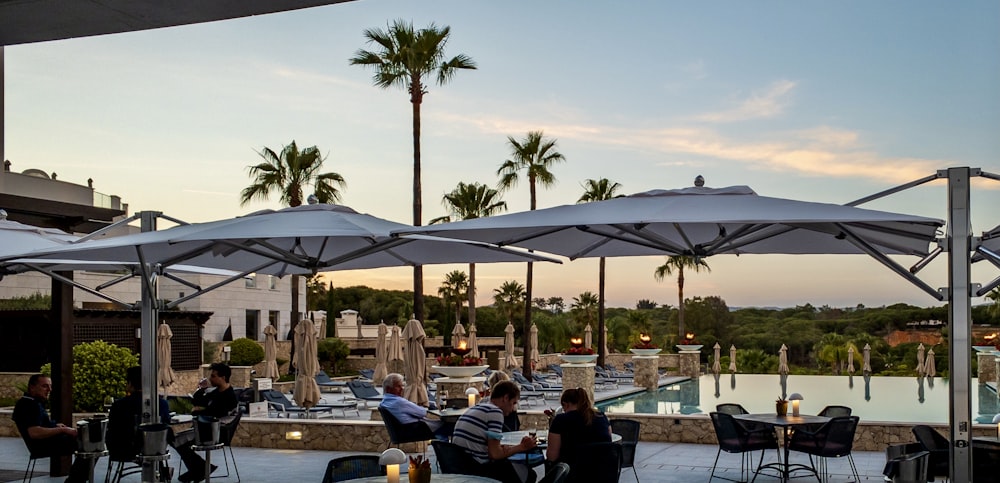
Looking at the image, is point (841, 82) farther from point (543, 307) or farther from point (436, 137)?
point (543, 307)

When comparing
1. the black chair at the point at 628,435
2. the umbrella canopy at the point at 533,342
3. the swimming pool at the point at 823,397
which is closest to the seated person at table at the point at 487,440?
the black chair at the point at 628,435

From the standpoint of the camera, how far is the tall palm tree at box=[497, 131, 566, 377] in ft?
112

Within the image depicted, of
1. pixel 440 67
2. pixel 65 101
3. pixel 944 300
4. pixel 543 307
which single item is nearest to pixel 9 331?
pixel 65 101

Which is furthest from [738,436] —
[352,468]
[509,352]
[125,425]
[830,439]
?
[509,352]

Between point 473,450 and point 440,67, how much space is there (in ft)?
64.8

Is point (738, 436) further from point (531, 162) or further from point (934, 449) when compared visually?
point (531, 162)

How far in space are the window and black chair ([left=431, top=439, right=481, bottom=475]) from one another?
123 ft

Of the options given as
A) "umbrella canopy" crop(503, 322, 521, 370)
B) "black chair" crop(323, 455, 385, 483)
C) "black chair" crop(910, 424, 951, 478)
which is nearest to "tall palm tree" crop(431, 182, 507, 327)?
"umbrella canopy" crop(503, 322, 521, 370)

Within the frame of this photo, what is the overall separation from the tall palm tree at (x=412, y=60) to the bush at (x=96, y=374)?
9488mm

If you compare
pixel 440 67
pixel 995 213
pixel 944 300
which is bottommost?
pixel 944 300

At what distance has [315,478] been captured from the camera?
1096 cm

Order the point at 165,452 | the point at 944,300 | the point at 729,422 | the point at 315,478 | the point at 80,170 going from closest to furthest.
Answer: the point at 944,300, the point at 165,452, the point at 729,422, the point at 315,478, the point at 80,170

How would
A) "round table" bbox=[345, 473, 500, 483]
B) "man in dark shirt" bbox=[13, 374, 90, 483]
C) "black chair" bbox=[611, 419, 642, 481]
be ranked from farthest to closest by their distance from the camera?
1. "man in dark shirt" bbox=[13, 374, 90, 483]
2. "black chair" bbox=[611, 419, 642, 481]
3. "round table" bbox=[345, 473, 500, 483]

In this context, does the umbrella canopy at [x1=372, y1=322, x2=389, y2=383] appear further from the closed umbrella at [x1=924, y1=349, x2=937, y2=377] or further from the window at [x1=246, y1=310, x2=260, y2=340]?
the window at [x1=246, y1=310, x2=260, y2=340]
